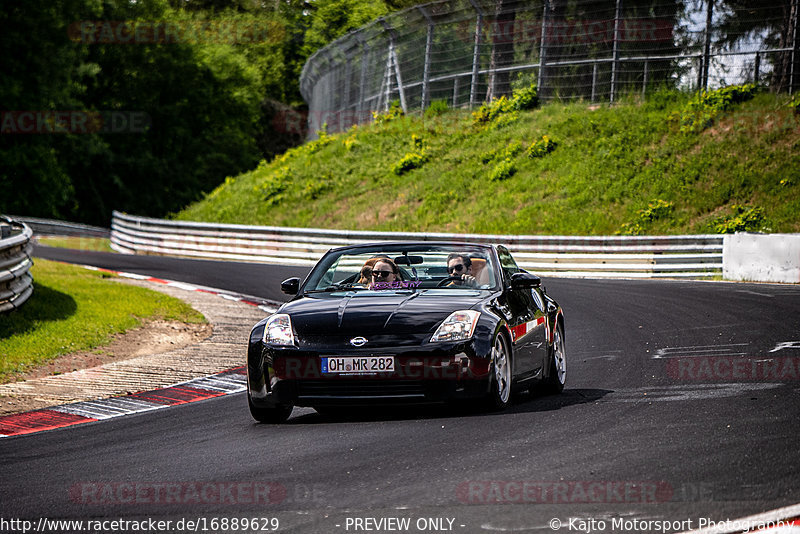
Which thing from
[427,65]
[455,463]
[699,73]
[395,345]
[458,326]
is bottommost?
[455,463]

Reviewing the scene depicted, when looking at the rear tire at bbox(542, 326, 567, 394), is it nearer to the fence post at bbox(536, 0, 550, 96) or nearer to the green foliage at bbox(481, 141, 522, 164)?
the fence post at bbox(536, 0, 550, 96)

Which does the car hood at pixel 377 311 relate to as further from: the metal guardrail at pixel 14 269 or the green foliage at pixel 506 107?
the green foliage at pixel 506 107

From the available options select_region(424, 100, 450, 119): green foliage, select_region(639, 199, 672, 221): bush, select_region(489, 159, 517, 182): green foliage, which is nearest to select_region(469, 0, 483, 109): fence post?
select_region(424, 100, 450, 119): green foliage

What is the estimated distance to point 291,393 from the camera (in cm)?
801

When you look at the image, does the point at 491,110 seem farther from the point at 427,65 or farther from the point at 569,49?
the point at 569,49

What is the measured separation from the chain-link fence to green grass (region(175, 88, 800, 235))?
77cm

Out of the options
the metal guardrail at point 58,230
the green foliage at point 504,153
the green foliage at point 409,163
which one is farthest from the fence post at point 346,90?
the metal guardrail at point 58,230

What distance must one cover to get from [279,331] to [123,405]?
2424mm

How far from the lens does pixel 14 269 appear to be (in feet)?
46.5

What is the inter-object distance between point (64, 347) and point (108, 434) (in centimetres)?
497

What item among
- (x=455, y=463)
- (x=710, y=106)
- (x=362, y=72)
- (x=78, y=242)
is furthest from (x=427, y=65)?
(x=455, y=463)

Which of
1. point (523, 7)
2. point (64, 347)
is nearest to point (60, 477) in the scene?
point (64, 347)

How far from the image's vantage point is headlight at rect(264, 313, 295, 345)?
8.14 metres

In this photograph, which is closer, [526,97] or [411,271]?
[411,271]
